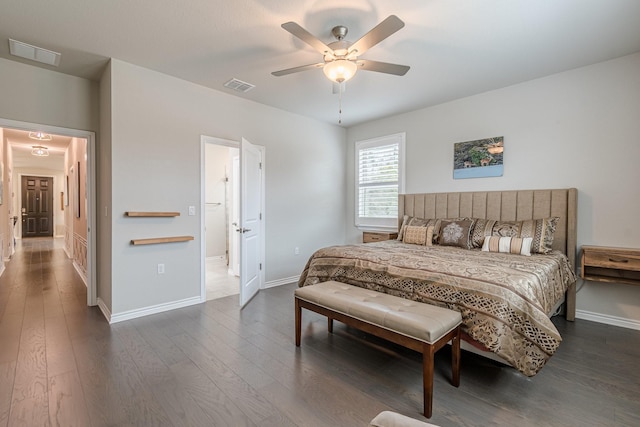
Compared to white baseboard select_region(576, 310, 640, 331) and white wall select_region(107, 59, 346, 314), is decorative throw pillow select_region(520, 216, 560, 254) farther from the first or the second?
white wall select_region(107, 59, 346, 314)

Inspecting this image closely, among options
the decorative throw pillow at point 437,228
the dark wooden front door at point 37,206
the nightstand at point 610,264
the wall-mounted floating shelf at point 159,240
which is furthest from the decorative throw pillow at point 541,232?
the dark wooden front door at point 37,206

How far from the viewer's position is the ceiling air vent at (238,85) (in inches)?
144

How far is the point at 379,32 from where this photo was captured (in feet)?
6.89

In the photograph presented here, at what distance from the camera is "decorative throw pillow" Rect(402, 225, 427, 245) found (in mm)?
3883

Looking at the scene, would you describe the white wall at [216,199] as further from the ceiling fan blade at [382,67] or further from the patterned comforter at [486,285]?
the ceiling fan blade at [382,67]

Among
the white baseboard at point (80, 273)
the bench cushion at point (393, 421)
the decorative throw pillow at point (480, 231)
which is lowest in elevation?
the white baseboard at point (80, 273)

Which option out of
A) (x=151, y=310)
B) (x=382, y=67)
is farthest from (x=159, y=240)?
(x=382, y=67)

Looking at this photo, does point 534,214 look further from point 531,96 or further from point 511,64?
point 511,64

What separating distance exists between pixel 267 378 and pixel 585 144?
391 cm

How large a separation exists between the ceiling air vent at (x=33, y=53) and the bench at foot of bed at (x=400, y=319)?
334 cm

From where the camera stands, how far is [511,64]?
125 inches

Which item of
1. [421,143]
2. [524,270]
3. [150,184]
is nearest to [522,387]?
[524,270]

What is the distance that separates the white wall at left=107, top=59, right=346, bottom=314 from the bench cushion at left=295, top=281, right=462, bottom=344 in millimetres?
1844

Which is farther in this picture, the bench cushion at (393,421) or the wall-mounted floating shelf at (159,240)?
the wall-mounted floating shelf at (159,240)
